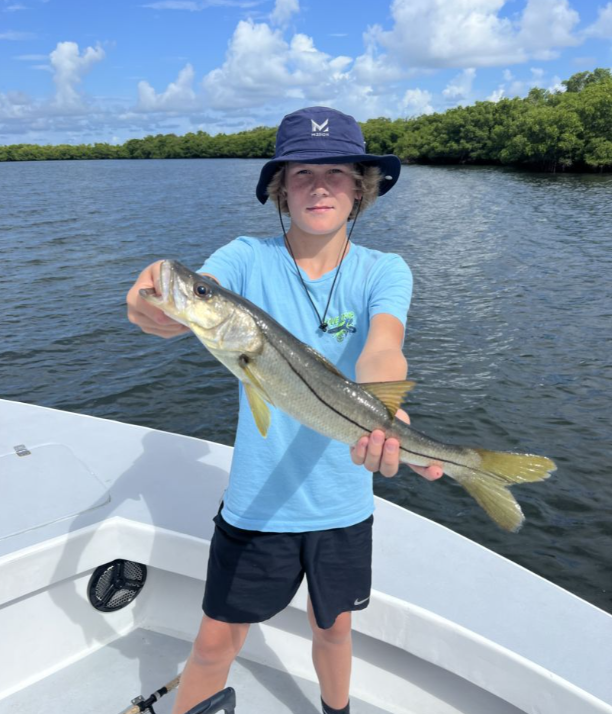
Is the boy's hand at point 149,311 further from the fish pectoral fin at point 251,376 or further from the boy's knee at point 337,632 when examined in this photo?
the boy's knee at point 337,632

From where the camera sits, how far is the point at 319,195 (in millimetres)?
2777

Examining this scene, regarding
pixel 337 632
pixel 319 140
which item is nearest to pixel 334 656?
pixel 337 632

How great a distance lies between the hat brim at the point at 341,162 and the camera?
2.69 meters

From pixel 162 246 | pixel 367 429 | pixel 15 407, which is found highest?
pixel 367 429

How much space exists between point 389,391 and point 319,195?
1.00 meters

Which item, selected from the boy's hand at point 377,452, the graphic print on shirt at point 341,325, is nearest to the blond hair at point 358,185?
the graphic print on shirt at point 341,325

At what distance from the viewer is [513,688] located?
9.52ft

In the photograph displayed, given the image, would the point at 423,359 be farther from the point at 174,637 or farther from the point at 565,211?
the point at 565,211

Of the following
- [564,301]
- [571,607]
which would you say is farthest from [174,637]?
[564,301]

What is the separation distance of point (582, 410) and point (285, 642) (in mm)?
8995

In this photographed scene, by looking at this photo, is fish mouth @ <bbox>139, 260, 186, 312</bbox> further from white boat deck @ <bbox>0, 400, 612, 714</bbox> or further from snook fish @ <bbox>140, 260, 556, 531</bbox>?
white boat deck @ <bbox>0, 400, 612, 714</bbox>

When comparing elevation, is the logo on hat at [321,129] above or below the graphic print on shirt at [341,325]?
above

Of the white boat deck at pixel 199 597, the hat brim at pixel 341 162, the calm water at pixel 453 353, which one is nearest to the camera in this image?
the hat brim at pixel 341 162

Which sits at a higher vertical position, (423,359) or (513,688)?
(513,688)
